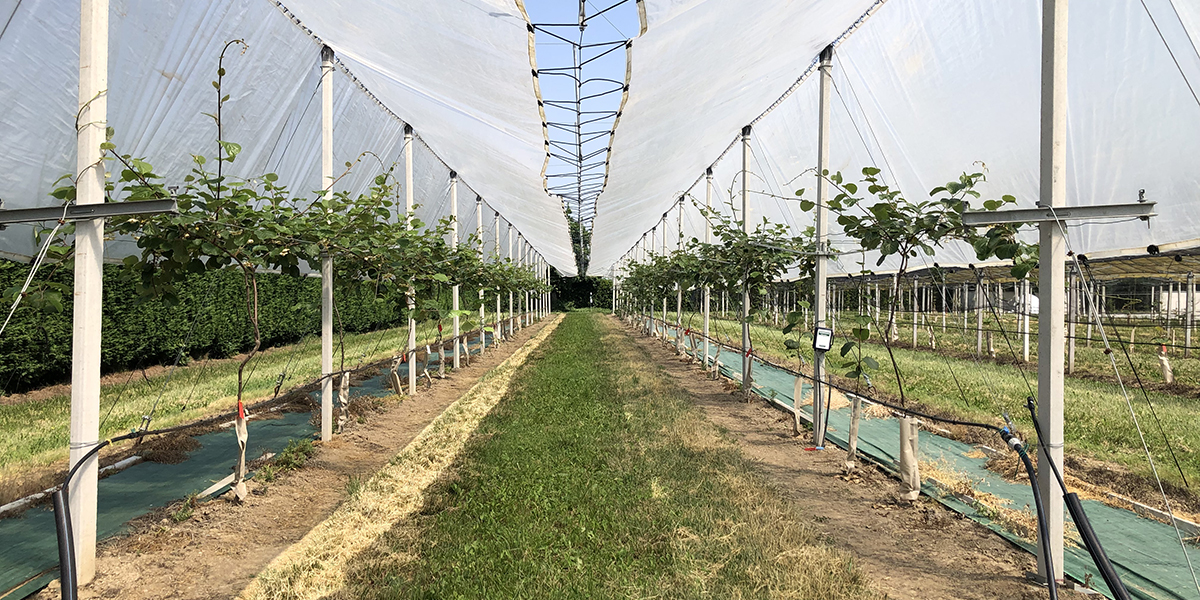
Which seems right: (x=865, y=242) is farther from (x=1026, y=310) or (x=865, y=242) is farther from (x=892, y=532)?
(x=1026, y=310)

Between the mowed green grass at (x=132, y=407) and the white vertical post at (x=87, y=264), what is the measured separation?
0.95 metres

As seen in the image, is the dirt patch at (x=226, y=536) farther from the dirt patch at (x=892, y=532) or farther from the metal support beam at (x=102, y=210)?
the dirt patch at (x=892, y=532)

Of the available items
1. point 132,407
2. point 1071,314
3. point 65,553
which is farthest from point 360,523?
point 1071,314

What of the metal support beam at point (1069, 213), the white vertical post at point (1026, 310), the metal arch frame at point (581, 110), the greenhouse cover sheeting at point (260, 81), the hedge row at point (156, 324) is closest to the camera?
the metal support beam at point (1069, 213)

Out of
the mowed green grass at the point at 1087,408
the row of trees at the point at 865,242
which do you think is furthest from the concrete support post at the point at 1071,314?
the row of trees at the point at 865,242

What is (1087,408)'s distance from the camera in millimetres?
7305

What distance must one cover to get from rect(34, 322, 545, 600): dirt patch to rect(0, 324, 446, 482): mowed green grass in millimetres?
906

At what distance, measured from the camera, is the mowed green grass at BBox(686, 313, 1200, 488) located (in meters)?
5.38

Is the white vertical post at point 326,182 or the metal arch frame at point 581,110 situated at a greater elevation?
the metal arch frame at point 581,110

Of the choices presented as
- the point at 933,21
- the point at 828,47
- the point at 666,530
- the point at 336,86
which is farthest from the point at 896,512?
the point at 336,86

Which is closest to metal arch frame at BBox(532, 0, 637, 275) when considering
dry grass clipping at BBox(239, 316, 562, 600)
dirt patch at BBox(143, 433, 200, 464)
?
dry grass clipping at BBox(239, 316, 562, 600)

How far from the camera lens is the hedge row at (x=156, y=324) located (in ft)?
25.5

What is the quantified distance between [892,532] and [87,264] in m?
4.65

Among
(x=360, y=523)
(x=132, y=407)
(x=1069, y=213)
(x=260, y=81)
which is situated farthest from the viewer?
(x=132, y=407)
